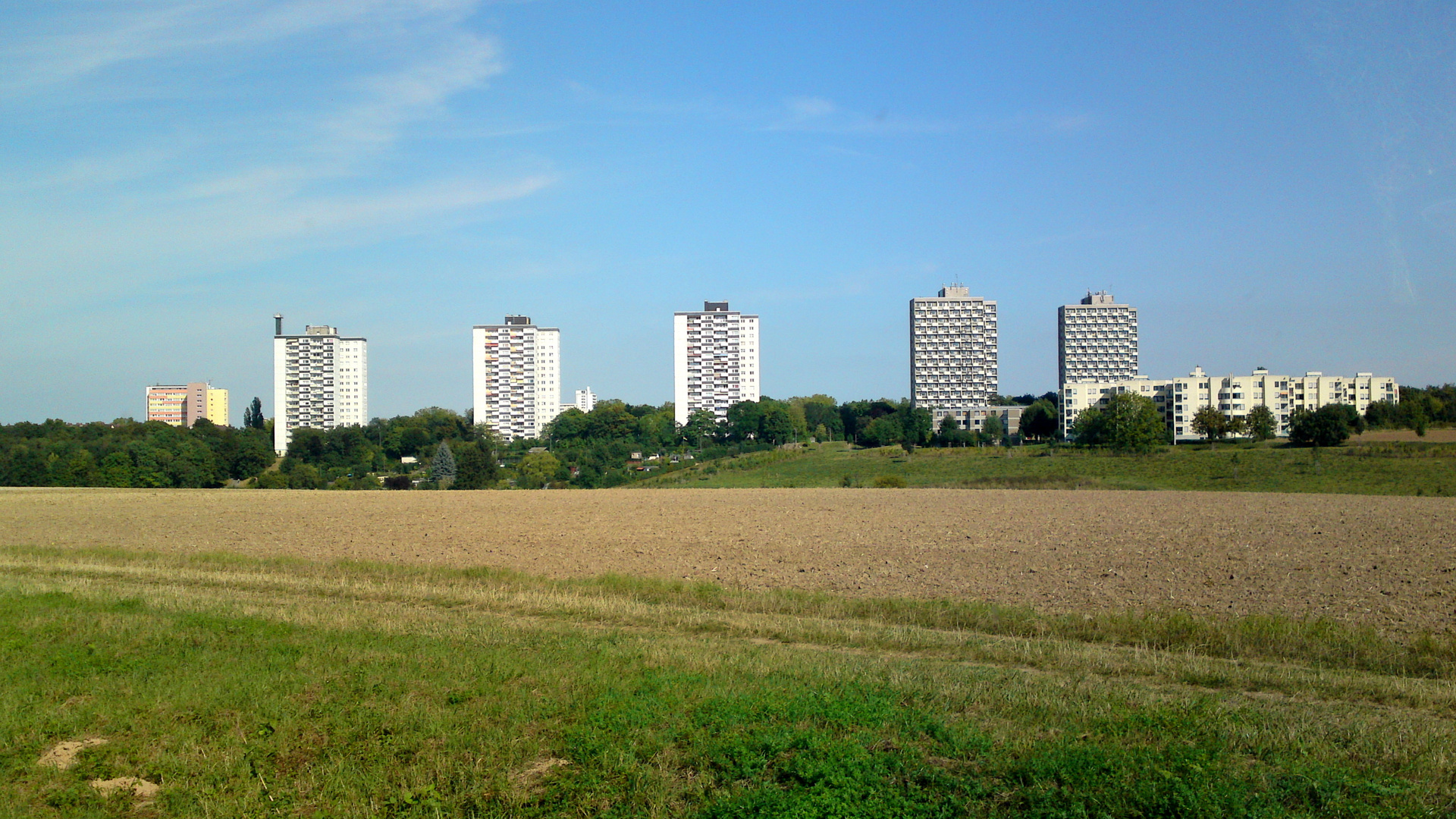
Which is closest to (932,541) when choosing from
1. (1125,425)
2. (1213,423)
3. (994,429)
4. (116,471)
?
(1125,425)

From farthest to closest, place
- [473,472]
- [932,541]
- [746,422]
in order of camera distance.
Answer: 1. [746,422]
2. [473,472]
3. [932,541]

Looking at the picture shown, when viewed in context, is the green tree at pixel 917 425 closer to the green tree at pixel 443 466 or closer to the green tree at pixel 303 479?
the green tree at pixel 443 466

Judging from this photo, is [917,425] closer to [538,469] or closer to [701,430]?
[701,430]

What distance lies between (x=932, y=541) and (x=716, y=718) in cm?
2404

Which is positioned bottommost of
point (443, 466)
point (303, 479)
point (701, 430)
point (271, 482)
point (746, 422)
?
point (271, 482)

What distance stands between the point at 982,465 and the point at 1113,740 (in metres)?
86.4

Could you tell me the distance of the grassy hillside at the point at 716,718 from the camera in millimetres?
7246

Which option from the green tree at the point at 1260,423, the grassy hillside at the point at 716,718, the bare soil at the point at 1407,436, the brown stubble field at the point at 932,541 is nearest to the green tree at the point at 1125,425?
the green tree at the point at 1260,423

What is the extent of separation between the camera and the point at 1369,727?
877 cm

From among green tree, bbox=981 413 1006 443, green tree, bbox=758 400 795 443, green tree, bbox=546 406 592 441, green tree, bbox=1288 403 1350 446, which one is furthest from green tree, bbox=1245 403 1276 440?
green tree, bbox=546 406 592 441

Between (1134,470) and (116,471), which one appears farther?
(116,471)

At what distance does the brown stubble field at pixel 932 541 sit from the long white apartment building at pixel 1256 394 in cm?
9362

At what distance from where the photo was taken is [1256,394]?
14275 cm

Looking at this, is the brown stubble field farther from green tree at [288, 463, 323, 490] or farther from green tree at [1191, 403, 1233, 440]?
green tree at [1191, 403, 1233, 440]
